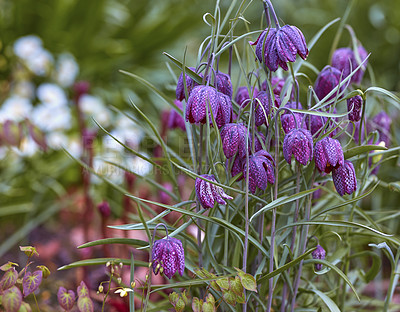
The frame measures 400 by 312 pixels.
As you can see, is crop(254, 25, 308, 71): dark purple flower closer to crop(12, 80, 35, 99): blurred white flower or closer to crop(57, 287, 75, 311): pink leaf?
crop(57, 287, 75, 311): pink leaf

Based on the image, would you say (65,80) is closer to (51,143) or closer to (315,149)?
(51,143)

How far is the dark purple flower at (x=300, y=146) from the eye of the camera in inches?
32.4

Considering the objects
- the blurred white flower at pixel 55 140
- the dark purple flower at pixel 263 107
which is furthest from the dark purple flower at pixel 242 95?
the blurred white flower at pixel 55 140

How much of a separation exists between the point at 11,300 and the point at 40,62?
1.82 m

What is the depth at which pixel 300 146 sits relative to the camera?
2.70ft

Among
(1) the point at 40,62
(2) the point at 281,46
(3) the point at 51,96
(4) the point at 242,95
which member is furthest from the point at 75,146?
(2) the point at 281,46

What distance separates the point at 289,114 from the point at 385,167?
1246 millimetres

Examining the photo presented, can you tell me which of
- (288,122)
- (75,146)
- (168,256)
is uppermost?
(288,122)

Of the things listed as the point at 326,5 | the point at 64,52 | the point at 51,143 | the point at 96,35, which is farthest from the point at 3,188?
the point at 326,5

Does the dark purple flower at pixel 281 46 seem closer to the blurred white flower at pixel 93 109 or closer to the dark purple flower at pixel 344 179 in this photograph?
the dark purple flower at pixel 344 179

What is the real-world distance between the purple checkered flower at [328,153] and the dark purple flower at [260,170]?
8 centimetres

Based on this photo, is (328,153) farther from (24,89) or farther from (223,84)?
(24,89)

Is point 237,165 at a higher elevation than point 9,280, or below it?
higher

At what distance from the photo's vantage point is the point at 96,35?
2961 mm
